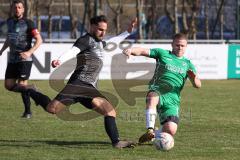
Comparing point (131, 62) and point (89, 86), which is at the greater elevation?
point (89, 86)

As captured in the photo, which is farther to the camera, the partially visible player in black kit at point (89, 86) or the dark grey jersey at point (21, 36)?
the dark grey jersey at point (21, 36)

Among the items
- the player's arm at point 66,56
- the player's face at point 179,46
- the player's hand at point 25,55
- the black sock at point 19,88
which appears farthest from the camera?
the black sock at point 19,88

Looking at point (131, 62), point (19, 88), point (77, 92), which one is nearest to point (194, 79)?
point (77, 92)

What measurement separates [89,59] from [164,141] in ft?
5.45

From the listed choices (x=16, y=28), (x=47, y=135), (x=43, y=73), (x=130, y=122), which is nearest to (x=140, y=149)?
(x=47, y=135)

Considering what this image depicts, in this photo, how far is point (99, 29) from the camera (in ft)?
32.3

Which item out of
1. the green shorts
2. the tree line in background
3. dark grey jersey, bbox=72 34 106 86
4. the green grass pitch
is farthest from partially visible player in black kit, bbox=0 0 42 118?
the tree line in background

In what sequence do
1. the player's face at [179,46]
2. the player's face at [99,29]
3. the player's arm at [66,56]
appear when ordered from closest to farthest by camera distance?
the player's arm at [66,56] < the player's face at [99,29] < the player's face at [179,46]

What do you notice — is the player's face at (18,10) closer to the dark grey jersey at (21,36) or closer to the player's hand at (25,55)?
the dark grey jersey at (21,36)

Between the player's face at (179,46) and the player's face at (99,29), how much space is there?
103 cm

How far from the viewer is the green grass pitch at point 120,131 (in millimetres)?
9391

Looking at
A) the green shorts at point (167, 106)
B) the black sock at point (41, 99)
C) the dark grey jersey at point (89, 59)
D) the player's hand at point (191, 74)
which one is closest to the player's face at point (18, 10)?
the black sock at point (41, 99)

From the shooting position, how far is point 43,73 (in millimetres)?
24609

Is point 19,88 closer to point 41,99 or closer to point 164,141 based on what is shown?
point 41,99
